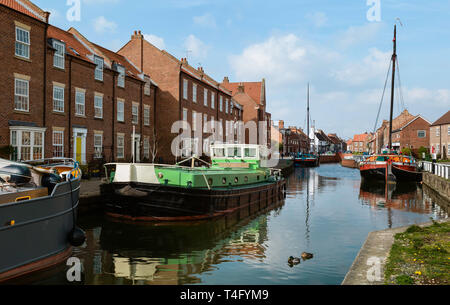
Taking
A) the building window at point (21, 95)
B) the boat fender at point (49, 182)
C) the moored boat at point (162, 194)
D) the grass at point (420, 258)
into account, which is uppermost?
the building window at point (21, 95)

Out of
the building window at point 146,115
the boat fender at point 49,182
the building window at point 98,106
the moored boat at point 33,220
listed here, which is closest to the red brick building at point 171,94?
the building window at point 146,115

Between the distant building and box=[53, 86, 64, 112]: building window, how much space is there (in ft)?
178

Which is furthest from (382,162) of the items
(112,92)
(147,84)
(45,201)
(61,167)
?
(45,201)

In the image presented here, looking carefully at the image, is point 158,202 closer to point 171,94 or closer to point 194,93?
point 171,94

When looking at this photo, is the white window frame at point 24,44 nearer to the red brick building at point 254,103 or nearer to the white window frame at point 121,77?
the white window frame at point 121,77

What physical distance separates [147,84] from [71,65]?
10104 mm

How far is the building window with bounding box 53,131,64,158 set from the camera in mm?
22184

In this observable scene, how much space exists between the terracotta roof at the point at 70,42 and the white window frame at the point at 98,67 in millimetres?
699

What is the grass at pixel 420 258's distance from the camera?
22.1 ft

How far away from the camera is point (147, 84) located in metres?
33.2

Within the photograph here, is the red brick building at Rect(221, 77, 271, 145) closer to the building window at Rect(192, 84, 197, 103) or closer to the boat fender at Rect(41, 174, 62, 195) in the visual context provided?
the building window at Rect(192, 84, 197, 103)

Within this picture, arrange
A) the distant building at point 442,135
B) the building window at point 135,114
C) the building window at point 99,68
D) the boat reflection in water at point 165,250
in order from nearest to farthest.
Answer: the boat reflection in water at point 165,250 → the building window at point 99,68 → the building window at point 135,114 → the distant building at point 442,135

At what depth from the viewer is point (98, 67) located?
1036 inches

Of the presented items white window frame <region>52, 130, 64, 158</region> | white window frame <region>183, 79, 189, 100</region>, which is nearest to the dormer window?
white window frame <region>52, 130, 64, 158</region>
